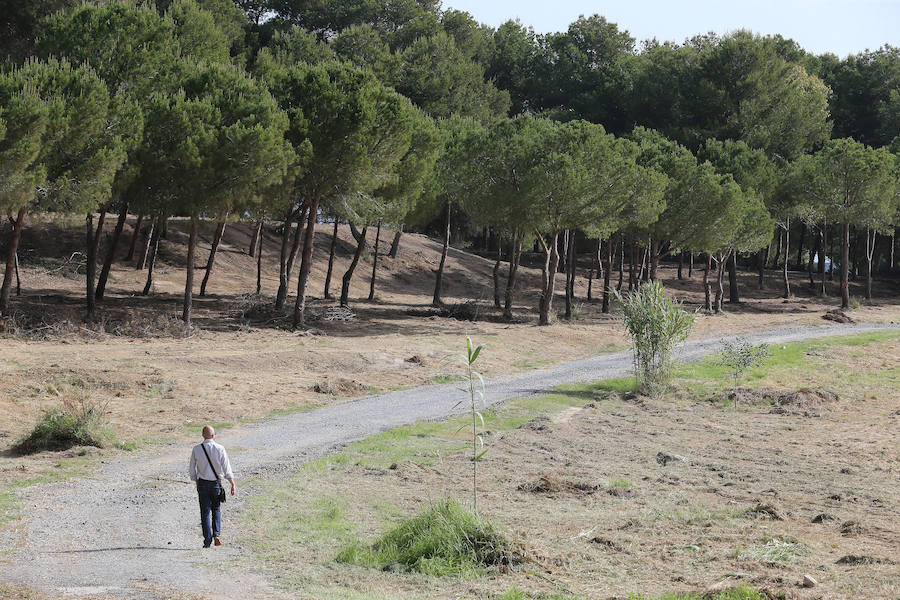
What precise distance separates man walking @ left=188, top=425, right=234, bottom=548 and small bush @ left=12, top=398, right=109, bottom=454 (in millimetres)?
6611

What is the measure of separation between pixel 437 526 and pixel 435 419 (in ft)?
34.6

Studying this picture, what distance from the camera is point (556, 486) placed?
14.8 metres

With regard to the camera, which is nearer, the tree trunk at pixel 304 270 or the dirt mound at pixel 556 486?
the dirt mound at pixel 556 486

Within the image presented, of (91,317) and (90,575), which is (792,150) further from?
(90,575)

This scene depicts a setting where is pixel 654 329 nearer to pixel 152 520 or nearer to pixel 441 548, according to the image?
pixel 441 548

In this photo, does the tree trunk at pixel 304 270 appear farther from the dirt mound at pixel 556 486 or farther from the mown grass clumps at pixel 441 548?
the mown grass clumps at pixel 441 548

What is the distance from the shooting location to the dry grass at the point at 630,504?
33.0ft

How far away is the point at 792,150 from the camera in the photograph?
68.6 metres

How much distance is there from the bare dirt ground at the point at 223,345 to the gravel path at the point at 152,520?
108 centimetres

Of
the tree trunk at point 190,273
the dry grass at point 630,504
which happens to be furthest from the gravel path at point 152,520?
the tree trunk at point 190,273

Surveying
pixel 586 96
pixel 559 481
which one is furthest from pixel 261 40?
pixel 559 481

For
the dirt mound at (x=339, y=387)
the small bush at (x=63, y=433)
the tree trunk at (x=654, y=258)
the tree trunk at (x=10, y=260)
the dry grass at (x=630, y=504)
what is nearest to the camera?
the dry grass at (x=630, y=504)

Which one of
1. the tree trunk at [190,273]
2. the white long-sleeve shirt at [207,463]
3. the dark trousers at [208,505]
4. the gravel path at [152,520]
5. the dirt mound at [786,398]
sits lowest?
the gravel path at [152,520]

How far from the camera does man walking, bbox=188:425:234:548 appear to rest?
1102 cm
